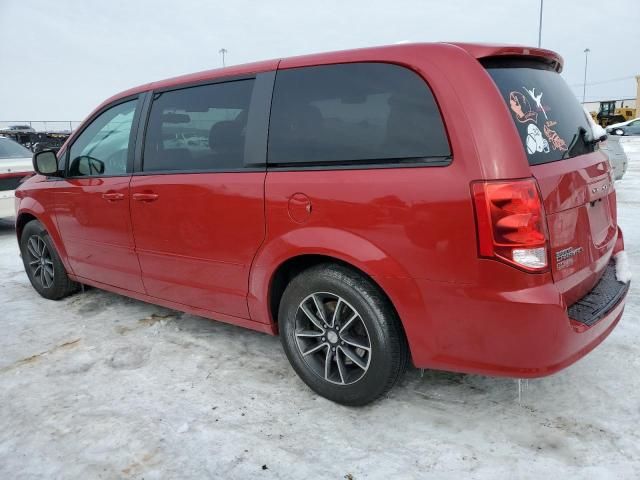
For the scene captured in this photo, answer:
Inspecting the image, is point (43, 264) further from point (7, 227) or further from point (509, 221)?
point (7, 227)

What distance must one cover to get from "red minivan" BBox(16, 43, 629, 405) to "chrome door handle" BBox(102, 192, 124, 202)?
21cm

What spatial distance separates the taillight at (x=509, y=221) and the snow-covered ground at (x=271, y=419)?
87cm

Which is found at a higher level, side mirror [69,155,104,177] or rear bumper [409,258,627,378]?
side mirror [69,155,104,177]

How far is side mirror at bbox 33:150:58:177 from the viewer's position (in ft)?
13.7

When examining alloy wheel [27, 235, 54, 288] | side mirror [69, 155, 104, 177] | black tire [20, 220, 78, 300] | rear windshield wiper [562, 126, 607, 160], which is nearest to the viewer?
rear windshield wiper [562, 126, 607, 160]

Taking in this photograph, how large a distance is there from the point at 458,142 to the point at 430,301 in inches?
27.1

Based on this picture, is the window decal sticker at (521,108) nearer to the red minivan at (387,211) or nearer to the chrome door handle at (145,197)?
the red minivan at (387,211)

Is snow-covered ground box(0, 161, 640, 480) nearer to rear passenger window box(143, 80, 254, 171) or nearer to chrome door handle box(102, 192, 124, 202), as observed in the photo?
chrome door handle box(102, 192, 124, 202)

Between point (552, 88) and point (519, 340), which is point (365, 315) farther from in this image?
point (552, 88)

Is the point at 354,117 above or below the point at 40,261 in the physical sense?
above

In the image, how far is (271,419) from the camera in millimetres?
2635

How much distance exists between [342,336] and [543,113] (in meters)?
1.44

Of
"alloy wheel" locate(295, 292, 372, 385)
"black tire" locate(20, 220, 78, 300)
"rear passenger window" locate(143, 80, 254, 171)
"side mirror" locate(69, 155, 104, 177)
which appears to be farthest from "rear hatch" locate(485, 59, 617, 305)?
"black tire" locate(20, 220, 78, 300)

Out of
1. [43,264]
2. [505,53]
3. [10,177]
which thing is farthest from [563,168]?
[10,177]
